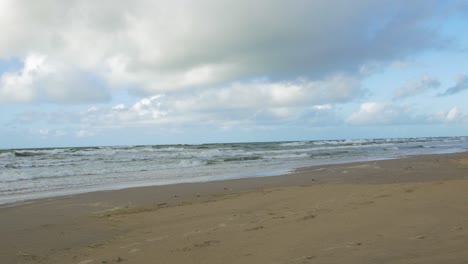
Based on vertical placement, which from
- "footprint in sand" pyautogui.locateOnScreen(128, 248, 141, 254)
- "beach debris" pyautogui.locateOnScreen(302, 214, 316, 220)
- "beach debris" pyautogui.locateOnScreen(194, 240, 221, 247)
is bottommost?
"footprint in sand" pyautogui.locateOnScreen(128, 248, 141, 254)

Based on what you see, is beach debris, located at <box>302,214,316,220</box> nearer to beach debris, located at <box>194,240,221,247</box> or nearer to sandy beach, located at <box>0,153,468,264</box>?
sandy beach, located at <box>0,153,468,264</box>

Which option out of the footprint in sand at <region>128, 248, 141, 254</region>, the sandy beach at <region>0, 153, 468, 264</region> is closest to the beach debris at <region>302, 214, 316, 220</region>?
the sandy beach at <region>0, 153, 468, 264</region>

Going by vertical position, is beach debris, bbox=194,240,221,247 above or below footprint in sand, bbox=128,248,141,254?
above

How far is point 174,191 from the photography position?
40.0ft

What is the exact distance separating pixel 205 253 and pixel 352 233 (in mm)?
1899

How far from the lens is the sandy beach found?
14.1 feet

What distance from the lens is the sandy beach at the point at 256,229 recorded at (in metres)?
4.31

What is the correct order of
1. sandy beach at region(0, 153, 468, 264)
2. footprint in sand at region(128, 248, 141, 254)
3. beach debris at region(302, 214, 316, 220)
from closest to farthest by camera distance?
sandy beach at region(0, 153, 468, 264)
footprint in sand at region(128, 248, 141, 254)
beach debris at region(302, 214, 316, 220)

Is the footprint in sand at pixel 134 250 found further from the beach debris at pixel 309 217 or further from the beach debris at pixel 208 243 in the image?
the beach debris at pixel 309 217

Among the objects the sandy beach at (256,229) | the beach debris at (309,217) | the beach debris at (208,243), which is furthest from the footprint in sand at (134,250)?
the beach debris at (309,217)

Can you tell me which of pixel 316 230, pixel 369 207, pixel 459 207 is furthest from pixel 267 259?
pixel 459 207

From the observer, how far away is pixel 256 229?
230 inches

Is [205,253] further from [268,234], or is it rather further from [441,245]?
[441,245]

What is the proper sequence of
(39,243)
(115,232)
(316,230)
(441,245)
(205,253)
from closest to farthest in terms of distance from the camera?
(441,245) → (205,253) → (316,230) → (39,243) → (115,232)
